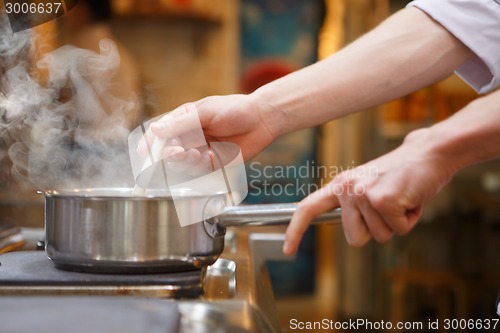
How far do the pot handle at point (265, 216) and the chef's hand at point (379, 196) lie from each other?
0.02 m

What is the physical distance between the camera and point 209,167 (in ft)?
4.30

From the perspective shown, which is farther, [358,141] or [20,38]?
[358,141]

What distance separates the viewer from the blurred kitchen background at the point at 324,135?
3.29 meters

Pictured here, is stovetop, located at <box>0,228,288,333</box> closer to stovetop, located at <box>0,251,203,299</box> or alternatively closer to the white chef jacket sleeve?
stovetop, located at <box>0,251,203,299</box>

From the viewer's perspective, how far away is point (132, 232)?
3.04 feet

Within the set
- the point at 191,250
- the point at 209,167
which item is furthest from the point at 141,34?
the point at 191,250

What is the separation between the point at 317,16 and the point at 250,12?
1.35ft

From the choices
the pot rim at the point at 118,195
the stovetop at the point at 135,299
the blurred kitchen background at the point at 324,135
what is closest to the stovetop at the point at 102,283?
the stovetop at the point at 135,299

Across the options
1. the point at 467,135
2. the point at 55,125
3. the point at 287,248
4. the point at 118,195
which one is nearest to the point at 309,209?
the point at 287,248

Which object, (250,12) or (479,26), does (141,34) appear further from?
(479,26)

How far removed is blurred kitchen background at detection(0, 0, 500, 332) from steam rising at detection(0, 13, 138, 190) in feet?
3.18

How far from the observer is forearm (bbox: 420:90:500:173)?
87cm

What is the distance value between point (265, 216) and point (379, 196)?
0.54ft

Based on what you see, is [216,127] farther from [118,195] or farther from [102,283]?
[102,283]
